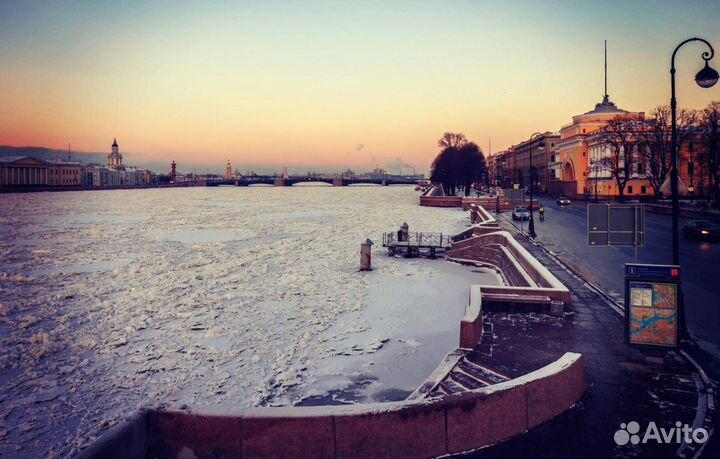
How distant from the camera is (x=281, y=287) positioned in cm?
2350

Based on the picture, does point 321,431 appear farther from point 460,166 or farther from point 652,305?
point 460,166

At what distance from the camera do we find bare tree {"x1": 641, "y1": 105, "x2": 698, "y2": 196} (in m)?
63.5

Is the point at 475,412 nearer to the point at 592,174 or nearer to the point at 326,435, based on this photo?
the point at 326,435

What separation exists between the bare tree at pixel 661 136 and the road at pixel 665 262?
28935 mm

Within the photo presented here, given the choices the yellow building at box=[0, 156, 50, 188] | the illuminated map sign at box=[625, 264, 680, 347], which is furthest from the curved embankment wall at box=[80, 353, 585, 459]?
the yellow building at box=[0, 156, 50, 188]

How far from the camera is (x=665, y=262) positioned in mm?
22016

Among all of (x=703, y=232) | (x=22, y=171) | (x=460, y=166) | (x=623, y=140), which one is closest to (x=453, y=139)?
(x=460, y=166)

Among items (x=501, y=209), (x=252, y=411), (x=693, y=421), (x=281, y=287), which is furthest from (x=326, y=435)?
(x=501, y=209)

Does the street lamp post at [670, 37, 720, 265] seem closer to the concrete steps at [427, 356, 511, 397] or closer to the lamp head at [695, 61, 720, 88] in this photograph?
the lamp head at [695, 61, 720, 88]

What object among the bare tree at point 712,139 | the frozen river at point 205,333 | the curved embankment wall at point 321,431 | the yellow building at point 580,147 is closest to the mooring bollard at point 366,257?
the frozen river at point 205,333

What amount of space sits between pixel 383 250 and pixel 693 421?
28555 mm

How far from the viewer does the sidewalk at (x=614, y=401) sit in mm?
6484

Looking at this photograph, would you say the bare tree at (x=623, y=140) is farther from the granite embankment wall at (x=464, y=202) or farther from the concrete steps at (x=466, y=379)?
the concrete steps at (x=466, y=379)

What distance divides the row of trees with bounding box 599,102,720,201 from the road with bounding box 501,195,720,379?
26634 mm
